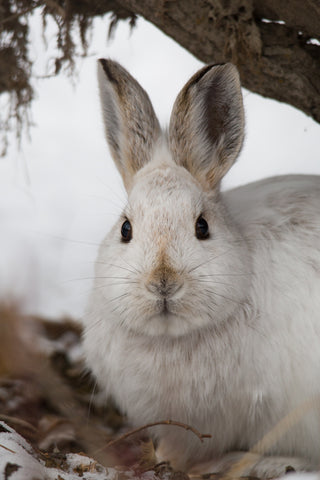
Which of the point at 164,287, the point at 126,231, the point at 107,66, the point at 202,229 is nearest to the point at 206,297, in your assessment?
the point at 164,287

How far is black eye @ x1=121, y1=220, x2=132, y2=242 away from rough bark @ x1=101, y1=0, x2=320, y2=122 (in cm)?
147

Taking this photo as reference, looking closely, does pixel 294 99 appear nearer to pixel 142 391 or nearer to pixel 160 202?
pixel 160 202

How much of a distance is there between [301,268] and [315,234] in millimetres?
237

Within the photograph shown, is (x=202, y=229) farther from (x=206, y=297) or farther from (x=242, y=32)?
(x=242, y=32)

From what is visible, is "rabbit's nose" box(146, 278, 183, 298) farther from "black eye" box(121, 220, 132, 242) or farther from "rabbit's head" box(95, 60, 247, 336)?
"black eye" box(121, 220, 132, 242)

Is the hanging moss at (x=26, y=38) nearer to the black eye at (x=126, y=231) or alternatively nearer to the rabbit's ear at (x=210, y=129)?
the rabbit's ear at (x=210, y=129)

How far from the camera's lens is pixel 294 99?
13.2 feet

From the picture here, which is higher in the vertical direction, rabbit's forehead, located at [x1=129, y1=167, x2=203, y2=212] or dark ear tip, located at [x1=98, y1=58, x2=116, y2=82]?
dark ear tip, located at [x1=98, y1=58, x2=116, y2=82]

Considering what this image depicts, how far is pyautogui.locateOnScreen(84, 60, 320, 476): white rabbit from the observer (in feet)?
9.25

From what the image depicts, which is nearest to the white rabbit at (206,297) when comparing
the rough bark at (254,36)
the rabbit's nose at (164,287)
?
the rabbit's nose at (164,287)

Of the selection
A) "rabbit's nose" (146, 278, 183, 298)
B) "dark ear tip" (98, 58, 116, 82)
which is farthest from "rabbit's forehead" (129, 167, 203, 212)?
"dark ear tip" (98, 58, 116, 82)

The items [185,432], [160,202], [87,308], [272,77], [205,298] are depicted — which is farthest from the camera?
[272,77]

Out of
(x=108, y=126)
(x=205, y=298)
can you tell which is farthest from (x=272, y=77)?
(x=205, y=298)

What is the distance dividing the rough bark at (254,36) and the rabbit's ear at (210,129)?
2.18 feet
